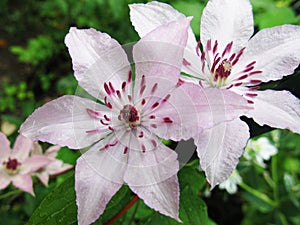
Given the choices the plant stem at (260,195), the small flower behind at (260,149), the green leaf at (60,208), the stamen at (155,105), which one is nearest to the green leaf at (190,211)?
the green leaf at (60,208)

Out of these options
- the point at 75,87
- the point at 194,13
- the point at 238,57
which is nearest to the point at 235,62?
the point at 238,57

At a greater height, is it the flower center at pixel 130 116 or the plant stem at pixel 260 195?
the flower center at pixel 130 116

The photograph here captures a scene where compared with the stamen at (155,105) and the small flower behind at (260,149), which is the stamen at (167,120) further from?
the small flower behind at (260,149)

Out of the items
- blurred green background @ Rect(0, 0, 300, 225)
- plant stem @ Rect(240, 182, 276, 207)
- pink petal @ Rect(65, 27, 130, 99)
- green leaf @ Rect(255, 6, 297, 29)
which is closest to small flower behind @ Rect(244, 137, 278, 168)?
blurred green background @ Rect(0, 0, 300, 225)

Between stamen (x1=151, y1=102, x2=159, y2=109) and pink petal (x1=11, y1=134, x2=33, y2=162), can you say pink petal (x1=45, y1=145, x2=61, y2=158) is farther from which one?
stamen (x1=151, y1=102, x2=159, y2=109)

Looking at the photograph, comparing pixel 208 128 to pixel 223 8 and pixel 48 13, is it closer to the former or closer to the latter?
pixel 223 8
